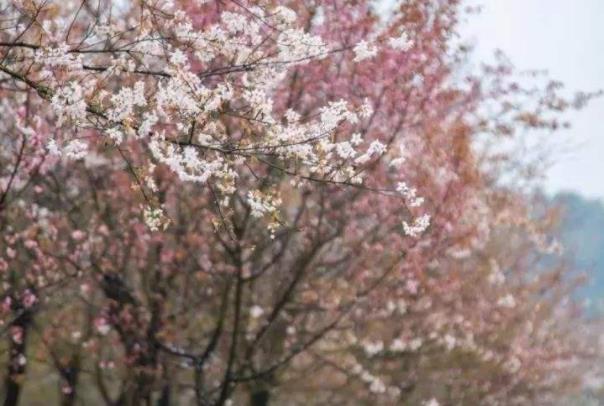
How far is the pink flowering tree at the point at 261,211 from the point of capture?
585cm

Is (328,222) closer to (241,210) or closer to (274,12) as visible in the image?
(241,210)

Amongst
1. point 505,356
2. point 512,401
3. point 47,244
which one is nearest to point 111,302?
point 47,244

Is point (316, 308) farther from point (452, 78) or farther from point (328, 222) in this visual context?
point (452, 78)

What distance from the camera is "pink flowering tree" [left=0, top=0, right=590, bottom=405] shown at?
5848 millimetres

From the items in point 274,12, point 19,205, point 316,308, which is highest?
point 19,205

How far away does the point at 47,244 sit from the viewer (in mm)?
11617

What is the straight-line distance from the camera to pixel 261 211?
5.73m

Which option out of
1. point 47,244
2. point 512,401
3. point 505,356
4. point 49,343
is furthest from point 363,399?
point 47,244

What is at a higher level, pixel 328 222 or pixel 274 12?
pixel 328 222

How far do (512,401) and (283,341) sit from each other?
7.84 m

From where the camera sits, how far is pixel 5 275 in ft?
42.3

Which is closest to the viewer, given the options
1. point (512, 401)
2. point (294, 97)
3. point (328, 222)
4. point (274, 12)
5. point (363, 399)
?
point (274, 12)

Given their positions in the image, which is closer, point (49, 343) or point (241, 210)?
point (241, 210)

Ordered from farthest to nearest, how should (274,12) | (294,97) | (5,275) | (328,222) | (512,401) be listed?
(512,401)
(5,275)
(328,222)
(294,97)
(274,12)
